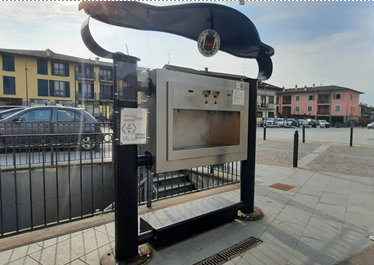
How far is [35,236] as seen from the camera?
103 inches

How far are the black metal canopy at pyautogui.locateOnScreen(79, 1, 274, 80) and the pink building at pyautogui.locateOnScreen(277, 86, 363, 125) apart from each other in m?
50.4

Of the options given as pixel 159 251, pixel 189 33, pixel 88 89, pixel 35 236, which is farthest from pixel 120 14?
pixel 88 89

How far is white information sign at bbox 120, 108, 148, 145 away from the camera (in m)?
1.98

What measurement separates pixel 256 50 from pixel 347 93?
53.6 meters

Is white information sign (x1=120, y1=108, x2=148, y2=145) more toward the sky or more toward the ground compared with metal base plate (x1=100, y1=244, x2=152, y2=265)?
more toward the sky

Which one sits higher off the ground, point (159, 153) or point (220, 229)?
point (159, 153)

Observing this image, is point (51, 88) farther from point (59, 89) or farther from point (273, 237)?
point (273, 237)

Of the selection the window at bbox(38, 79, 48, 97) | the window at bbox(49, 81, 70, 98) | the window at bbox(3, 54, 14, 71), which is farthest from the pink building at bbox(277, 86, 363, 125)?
the window at bbox(3, 54, 14, 71)

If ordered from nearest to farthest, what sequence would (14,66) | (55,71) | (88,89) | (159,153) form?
1. (159,153)
2. (14,66)
3. (55,71)
4. (88,89)

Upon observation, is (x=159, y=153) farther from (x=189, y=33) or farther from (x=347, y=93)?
(x=347, y=93)

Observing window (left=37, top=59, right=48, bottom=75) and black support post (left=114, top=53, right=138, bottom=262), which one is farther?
window (left=37, top=59, right=48, bottom=75)

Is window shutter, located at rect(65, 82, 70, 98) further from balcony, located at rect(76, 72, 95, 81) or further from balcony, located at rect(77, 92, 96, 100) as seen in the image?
balcony, located at rect(77, 92, 96, 100)

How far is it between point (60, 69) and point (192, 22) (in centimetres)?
3495

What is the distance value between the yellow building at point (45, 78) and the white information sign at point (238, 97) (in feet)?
90.0
